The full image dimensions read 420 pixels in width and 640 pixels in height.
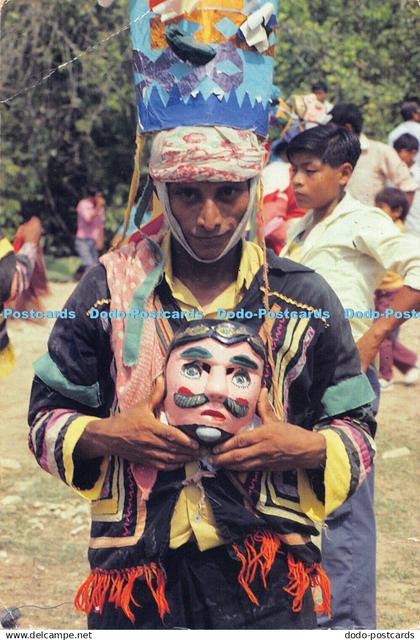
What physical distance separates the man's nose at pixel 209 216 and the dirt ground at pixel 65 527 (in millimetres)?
2040

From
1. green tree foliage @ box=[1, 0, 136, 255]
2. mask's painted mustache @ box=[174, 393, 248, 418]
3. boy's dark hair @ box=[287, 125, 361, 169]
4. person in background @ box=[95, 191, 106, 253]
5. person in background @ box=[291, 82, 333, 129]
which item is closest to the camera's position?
mask's painted mustache @ box=[174, 393, 248, 418]

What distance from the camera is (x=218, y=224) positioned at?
95.1 inches

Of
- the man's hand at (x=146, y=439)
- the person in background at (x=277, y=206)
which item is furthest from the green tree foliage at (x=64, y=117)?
the man's hand at (x=146, y=439)

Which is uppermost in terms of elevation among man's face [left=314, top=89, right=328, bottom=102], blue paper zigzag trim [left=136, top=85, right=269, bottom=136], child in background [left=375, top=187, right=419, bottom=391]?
man's face [left=314, top=89, right=328, bottom=102]

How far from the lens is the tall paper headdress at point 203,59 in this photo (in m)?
2.49

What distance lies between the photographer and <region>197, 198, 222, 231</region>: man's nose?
2400mm

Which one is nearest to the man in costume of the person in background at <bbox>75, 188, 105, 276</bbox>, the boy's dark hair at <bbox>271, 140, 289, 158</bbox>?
the boy's dark hair at <bbox>271, 140, 289, 158</bbox>

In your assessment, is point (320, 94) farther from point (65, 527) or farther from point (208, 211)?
point (208, 211)

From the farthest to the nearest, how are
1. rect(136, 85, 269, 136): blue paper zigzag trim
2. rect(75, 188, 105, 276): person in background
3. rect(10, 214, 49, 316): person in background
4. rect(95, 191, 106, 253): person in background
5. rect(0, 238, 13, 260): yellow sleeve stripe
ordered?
rect(95, 191, 106, 253): person in background
rect(75, 188, 105, 276): person in background
rect(10, 214, 49, 316): person in background
rect(0, 238, 13, 260): yellow sleeve stripe
rect(136, 85, 269, 136): blue paper zigzag trim

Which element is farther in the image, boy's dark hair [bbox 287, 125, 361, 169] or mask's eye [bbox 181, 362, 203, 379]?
boy's dark hair [bbox 287, 125, 361, 169]

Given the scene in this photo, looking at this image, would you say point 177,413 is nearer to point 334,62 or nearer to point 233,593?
point 233,593

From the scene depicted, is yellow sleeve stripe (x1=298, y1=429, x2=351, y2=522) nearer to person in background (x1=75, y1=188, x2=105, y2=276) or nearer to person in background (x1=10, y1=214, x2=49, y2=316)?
person in background (x1=10, y1=214, x2=49, y2=316)

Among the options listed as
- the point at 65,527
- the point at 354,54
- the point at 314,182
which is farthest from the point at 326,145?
the point at 354,54

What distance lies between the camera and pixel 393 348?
7836mm
